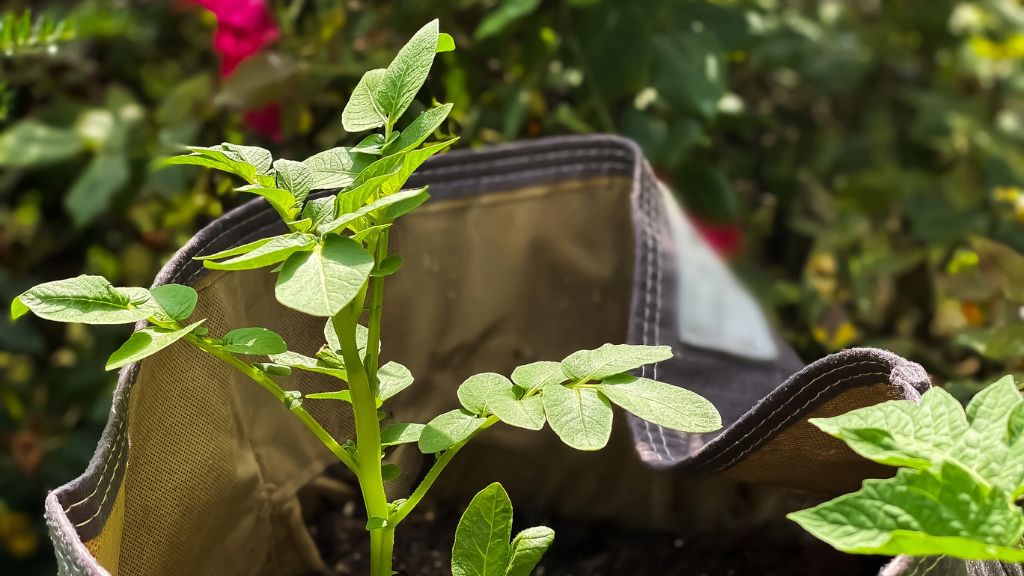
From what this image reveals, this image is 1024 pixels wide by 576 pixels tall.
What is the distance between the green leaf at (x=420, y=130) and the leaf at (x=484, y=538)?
168 mm

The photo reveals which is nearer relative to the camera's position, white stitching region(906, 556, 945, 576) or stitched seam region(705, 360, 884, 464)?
white stitching region(906, 556, 945, 576)

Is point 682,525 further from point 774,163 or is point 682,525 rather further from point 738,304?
point 774,163

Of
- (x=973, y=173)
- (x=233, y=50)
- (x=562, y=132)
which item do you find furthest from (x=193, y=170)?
(x=973, y=173)

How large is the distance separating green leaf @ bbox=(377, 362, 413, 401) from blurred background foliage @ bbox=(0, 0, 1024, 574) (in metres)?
0.26

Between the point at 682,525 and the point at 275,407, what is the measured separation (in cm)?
32

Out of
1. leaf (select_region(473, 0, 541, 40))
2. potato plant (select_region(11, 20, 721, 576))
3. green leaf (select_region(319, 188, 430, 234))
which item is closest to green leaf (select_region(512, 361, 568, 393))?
potato plant (select_region(11, 20, 721, 576))

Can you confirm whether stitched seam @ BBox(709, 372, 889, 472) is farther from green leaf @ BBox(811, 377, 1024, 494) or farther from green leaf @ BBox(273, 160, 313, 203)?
green leaf @ BBox(273, 160, 313, 203)

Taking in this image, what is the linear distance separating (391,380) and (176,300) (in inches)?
4.8

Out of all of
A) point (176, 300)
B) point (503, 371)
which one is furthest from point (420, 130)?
point (503, 371)

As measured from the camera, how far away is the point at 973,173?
126 centimetres

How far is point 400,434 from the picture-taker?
1.70 feet

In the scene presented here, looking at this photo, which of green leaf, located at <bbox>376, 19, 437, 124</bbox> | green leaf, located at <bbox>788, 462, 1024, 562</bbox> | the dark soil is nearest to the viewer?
green leaf, located at <bbox>788, 462, 1024, 562</bbox>

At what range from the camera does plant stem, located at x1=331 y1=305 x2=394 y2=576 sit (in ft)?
1.56

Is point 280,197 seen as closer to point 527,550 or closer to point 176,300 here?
point 176,300
